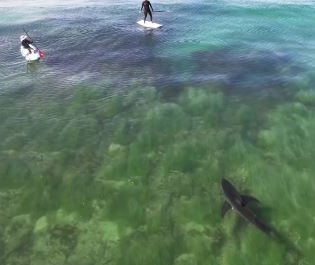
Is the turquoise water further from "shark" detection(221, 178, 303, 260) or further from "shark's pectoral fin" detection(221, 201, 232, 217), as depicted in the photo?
"shark's pectoral fin" detection(221, 201, 232, 217)

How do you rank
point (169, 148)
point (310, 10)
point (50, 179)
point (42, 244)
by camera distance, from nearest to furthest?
point (42, 244) → point (50, 179) → point (169, 148) → point (310, 10)

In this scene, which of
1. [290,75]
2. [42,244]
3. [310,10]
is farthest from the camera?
[310,10]

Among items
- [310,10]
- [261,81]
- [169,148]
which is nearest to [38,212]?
[169,148]

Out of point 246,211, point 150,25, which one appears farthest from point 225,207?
point 150,25

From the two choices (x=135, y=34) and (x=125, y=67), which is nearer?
(x=125, y=67)

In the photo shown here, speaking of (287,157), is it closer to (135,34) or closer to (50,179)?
(50,179)

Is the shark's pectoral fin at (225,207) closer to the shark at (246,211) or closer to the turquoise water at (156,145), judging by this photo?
the shark at (246,211)
